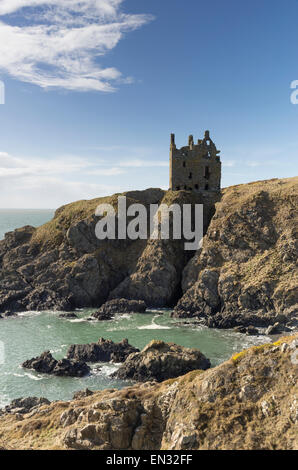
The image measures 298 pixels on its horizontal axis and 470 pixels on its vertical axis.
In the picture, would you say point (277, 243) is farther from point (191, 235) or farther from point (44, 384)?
point (44, 384)

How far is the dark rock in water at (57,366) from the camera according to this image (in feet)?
138

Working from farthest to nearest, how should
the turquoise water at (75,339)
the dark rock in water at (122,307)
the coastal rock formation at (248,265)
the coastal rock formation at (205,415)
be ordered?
the dark rock in water at (122,307)
the coastal rock formation at (248,265)
the turquoise water at (75,339)
the coastal rock formation at (205,415)

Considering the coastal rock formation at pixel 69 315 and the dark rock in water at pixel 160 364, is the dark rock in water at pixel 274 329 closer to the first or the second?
the dark rock in water at pixel 160 364

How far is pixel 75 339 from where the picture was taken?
5525 cm

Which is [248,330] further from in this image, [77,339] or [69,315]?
[69,315]

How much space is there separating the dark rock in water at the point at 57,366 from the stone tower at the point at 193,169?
5979 centimetres

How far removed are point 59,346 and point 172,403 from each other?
3835 centimetres

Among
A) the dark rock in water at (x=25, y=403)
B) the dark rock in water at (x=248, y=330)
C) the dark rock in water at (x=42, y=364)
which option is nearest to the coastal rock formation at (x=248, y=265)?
the dark rock in water at (x=248, y=330)

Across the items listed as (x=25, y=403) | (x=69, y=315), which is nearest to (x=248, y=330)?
(x=69, y=315)

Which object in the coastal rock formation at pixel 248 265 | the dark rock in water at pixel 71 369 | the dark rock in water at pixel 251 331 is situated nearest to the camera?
the dark rock in water at pixel 71 369

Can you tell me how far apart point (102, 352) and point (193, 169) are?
5967 centimetres

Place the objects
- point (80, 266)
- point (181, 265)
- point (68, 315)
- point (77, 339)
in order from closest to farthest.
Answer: point (77, 339), point (68, 315), point (80, 266), point (181, 265)

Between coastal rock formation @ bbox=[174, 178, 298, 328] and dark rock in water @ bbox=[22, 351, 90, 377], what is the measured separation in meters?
25.4
